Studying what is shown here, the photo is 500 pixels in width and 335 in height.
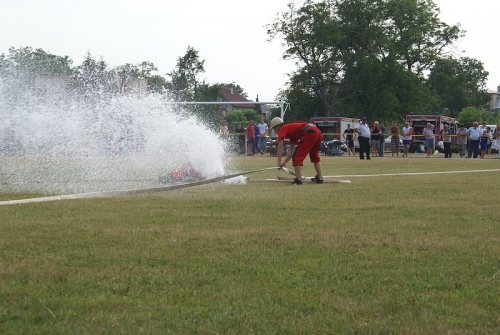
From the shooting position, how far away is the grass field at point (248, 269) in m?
5.05

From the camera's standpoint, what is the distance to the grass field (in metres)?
5.05

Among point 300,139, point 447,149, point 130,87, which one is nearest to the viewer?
point 300,139

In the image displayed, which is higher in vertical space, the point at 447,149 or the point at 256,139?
the point at 256,139

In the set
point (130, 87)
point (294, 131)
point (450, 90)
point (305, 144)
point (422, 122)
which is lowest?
point (305, 144)

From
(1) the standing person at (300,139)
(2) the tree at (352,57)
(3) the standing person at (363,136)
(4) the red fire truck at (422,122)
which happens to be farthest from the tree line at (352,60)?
(1) the standing person at (300,139)

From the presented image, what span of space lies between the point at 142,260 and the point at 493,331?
3.43m

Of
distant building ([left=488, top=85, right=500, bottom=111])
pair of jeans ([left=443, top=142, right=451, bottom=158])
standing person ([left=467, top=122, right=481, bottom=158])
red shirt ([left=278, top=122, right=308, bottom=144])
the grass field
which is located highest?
distant building ([left=488, top=85, right=500, bottom=111])

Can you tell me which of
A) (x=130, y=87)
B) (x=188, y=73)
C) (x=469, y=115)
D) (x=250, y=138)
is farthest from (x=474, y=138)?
(x=469, y=115)

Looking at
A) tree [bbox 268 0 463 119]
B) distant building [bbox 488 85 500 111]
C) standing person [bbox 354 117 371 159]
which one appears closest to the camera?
standing person [bbox 354 117 371 159]

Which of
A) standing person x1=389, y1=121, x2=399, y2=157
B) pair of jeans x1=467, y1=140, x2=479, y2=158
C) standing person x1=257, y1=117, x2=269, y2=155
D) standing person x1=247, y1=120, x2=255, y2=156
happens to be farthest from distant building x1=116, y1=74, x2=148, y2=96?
pair of jeans x1=467, y1=140, x2=479, y2=158

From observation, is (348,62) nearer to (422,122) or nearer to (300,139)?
(422,122)

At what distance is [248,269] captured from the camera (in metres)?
6.62

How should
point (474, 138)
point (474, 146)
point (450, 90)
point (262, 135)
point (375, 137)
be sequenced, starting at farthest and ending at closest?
point (450, 90), point (262, 135), point (375, 137), point (474, 146), point (474, 138)

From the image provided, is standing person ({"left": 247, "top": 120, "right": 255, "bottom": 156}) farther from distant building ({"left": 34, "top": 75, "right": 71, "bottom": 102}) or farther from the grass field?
the grass field
